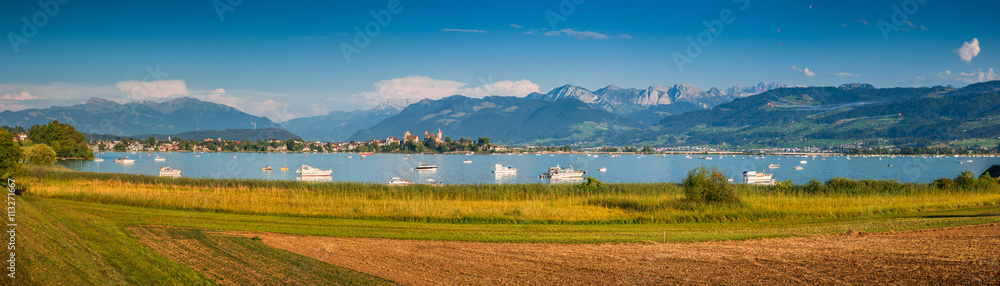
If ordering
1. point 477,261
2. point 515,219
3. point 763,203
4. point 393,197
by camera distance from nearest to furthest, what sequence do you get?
point 477,261 → point 515,219 → point 763,203 → point 393,197

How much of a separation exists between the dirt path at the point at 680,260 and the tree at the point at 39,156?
70665mm

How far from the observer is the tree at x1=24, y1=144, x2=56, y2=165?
65.8m

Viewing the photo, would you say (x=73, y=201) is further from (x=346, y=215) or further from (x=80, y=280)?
(x=80, y=280)

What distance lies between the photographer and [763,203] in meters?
26.4

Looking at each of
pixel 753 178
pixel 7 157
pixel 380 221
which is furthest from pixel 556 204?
pixel 753 178

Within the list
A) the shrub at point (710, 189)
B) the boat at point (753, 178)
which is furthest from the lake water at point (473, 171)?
the shrub at point (710, 189)

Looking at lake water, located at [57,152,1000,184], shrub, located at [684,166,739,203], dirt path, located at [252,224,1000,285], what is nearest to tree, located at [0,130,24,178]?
dirt path, located at [252,224,1000,285]

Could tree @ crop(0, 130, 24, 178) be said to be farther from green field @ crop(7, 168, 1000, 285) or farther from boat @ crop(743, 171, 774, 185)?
boat @ crop(743, 171, 774, 185)

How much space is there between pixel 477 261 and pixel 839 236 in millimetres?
11528

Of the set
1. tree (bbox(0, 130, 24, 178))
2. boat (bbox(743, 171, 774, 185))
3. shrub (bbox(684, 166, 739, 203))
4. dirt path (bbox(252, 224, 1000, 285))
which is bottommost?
boat (bbox(743, 171, 774, 185))

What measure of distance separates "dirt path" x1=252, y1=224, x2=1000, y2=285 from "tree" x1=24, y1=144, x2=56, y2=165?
232 feet

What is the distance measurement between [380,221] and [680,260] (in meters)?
12.3

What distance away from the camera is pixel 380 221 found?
21.1 metres

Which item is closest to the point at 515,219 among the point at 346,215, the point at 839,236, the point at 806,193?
the point at 346,215
